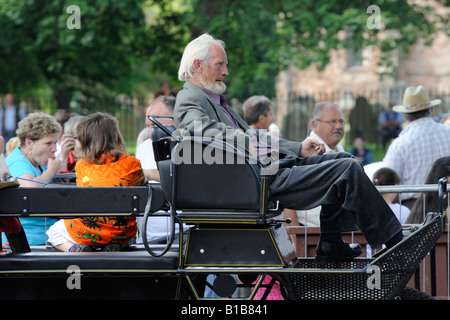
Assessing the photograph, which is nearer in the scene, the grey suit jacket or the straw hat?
the grey suit jacket

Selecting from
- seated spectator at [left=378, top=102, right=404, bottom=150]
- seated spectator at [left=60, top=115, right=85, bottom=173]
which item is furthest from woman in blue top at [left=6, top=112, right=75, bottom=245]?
seated spectator at [left=378, top=102, right=404, bottom=150]

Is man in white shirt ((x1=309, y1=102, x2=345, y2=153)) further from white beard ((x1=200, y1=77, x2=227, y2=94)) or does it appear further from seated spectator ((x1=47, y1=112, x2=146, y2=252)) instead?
seated spectator ((x1=47, y1=112, x2=146, y2=252))

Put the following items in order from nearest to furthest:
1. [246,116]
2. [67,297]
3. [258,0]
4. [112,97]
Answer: [67,297]
[246,116]
[258,0]
[112,97]

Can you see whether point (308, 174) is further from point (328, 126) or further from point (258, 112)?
point (258, 112)

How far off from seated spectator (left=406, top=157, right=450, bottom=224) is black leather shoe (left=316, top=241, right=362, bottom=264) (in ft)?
5.41

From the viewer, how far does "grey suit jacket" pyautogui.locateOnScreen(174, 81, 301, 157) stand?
4.56m

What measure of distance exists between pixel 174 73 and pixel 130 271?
16.0 meters

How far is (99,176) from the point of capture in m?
5.08

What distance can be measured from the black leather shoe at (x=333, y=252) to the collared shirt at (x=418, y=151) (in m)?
2.87

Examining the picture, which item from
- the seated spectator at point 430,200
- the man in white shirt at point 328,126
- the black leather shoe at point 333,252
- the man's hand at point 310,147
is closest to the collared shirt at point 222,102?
the man's hand at point 310,147

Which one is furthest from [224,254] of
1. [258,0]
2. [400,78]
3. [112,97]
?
[400,78]

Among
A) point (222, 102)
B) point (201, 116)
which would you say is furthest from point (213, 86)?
point (201, 116)
